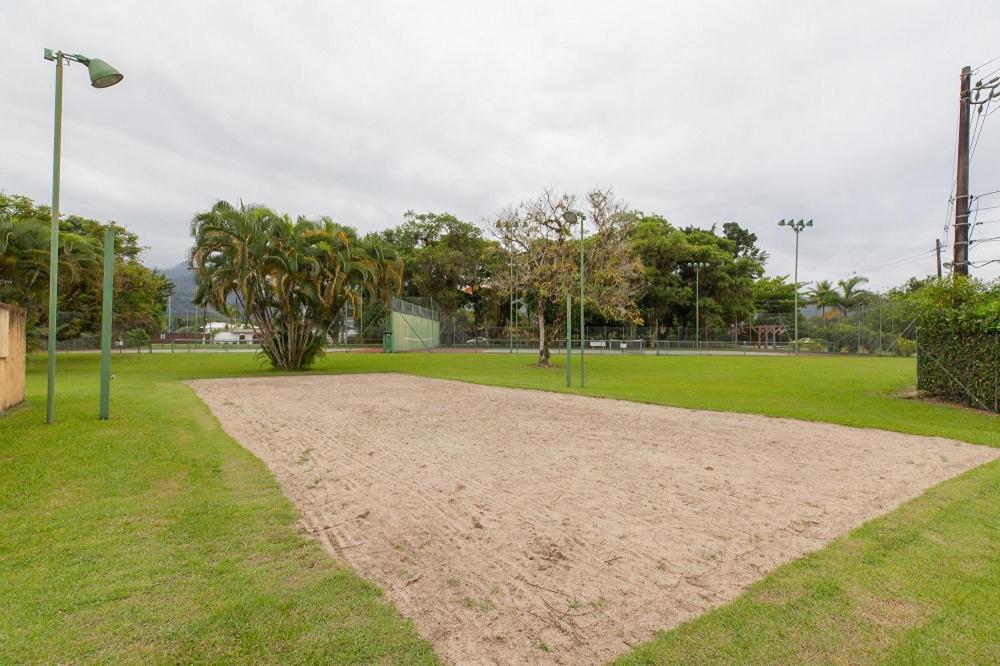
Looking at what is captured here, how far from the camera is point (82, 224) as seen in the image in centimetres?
3297

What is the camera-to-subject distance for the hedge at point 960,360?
11492mm

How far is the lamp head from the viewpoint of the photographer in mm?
7875

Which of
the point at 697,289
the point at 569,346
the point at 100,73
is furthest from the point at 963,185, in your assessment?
the point at 697,289

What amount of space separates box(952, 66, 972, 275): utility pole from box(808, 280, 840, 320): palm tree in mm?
51377

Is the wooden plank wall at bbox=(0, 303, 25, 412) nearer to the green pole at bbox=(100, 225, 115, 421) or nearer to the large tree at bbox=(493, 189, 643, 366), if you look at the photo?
the green pole at bbox=(100, 225, 115, 421)

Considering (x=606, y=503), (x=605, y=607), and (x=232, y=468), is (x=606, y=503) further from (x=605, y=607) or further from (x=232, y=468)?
(x=232, y=468)

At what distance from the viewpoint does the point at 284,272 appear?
1989cm

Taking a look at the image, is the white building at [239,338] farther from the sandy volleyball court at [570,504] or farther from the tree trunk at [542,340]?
the sandy volleyball court at [570,504]

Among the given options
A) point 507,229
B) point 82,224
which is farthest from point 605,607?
point 82,224

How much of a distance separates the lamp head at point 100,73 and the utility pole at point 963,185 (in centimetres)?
1745

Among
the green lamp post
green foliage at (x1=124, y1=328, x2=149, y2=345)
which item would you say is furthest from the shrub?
green foliage at (x1=124, y1=328, x2=149, y2=345)

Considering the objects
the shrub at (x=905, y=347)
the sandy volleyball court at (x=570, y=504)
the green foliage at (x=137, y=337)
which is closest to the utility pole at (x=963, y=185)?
the sandy volleyball court at (x=570, y=504)

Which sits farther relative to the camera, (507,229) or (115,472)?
(507,229)

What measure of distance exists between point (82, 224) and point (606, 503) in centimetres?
3886
